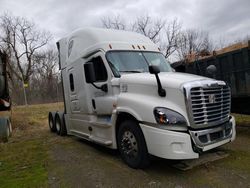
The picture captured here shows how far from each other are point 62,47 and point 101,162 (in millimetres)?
4458

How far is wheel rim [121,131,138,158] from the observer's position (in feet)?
16.9

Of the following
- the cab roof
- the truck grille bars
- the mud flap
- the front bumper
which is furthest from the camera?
the cab roof

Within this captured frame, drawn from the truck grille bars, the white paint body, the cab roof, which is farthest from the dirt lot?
the cab roof

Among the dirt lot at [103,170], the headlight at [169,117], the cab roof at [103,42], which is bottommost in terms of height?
the dirt lot at [103,170]

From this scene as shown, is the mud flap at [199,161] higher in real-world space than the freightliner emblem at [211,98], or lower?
lower

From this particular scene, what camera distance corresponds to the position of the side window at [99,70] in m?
6.14

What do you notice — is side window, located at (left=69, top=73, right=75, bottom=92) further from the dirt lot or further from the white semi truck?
the dirt lot

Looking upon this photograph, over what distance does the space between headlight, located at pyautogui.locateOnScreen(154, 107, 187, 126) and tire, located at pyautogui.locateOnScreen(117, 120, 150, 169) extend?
571 millimetres

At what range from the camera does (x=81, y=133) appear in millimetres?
7809

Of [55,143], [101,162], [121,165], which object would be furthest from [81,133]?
[121,165]

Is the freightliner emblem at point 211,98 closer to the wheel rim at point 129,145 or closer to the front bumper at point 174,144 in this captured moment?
the front bumper at point 174,144

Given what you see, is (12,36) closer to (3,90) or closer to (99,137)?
(3,90)

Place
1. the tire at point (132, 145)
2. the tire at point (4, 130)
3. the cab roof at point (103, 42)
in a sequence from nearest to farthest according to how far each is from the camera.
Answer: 1. the tire at point (132, 145)
2. the cab roof at point (103, 42)
3. the tire at point (4, 130)

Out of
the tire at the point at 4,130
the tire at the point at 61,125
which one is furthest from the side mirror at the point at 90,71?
the tire at the point at 4,130
